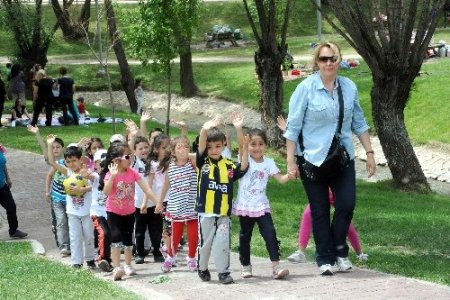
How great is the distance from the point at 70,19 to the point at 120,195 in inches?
1242

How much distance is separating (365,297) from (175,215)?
8.30 feet

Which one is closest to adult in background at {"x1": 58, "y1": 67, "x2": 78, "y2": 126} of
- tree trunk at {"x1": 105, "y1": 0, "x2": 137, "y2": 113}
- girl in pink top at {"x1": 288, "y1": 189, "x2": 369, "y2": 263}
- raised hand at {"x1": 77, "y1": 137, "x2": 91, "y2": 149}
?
tree trunk at {"x1": 105, "y1": 0, "x2": 137, "y2": 113}

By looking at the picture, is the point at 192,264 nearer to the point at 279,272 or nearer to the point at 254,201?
the point at 254,201

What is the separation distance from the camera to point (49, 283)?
30.0 feet

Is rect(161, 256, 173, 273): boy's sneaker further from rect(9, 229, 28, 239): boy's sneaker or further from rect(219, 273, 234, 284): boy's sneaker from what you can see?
rect(9, 229, 28, 239): boy's sneaker

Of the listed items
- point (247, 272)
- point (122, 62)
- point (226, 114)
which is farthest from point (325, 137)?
point (226, 114)

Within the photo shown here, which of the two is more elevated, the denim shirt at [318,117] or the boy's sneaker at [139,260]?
the denim shirt at [318,117]

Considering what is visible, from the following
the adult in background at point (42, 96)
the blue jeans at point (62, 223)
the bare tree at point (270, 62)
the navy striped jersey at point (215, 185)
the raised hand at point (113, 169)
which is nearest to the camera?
the navy striped jersey at point (215, 185)

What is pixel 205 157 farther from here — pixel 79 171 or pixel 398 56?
pixel 398 56

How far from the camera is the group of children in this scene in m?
9.15

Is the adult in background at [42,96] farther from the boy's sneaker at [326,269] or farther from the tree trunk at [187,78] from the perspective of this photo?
the boy's sneaker at [326,269]

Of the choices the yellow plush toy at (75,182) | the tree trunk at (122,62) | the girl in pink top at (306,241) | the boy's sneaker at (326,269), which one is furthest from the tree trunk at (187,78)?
the boy's sneaker at (326,269)

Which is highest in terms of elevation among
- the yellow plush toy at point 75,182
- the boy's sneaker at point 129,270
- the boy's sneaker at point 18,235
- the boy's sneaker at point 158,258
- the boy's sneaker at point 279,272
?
the yellow plush toy at point 75,182

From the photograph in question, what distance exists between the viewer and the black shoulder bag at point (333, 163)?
888 cm
